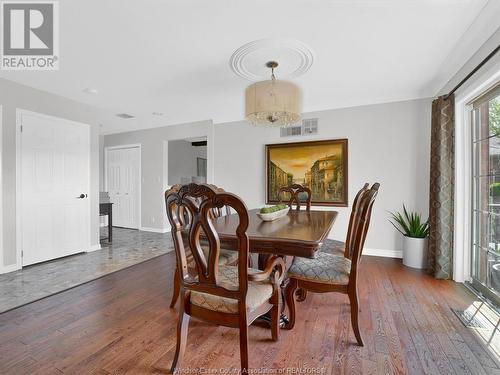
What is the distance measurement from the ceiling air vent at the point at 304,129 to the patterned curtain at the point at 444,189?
1612 millimetres

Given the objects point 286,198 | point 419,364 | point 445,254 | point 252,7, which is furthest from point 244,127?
point 419,364

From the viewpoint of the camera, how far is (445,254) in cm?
280

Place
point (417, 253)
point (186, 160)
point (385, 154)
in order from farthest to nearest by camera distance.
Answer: point (186, 160), point (385, 154), point (417, 253)

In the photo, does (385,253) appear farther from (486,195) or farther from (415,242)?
(486,195)

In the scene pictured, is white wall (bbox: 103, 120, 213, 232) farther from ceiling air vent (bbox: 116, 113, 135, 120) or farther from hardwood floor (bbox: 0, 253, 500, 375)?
hardwood floor (bbox: 0, 253, 500, 375)

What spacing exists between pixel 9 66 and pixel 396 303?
464 centimetres

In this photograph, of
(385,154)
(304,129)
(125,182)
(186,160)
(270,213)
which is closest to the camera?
(270,213)

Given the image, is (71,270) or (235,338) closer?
(235,338)

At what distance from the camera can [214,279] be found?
1.29 metres

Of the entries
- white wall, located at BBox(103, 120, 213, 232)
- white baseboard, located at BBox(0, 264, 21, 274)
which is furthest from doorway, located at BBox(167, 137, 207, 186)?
white baseboard, located at BBox(0, 264, 21, 274)

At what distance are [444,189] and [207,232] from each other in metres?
2.93

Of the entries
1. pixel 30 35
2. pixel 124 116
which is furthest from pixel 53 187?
pixel 30 35

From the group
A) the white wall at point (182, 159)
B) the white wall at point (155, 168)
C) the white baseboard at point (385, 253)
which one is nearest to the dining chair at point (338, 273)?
the white baseboard at point (385, 253)

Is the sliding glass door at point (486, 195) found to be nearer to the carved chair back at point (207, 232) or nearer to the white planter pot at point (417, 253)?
the white planter pot at point (417, 253)
